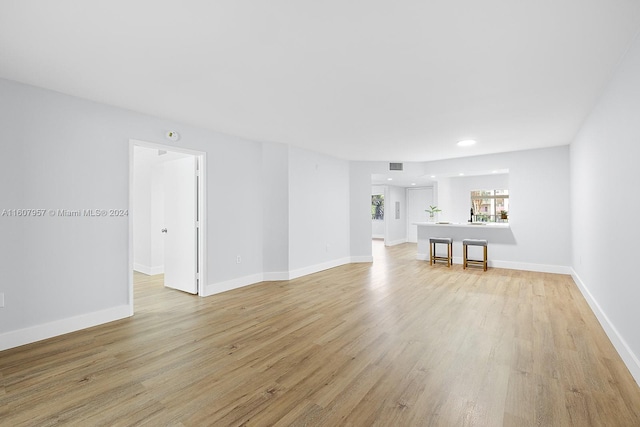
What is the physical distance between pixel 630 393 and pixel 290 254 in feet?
14.6

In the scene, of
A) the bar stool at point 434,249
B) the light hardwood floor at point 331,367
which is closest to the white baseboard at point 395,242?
the bar stool at point 434,249

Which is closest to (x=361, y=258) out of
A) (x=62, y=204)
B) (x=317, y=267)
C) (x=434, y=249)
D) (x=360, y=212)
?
(x=360, y=212)

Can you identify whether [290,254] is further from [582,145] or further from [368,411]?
[582,145]

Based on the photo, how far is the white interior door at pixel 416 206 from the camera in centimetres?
1154

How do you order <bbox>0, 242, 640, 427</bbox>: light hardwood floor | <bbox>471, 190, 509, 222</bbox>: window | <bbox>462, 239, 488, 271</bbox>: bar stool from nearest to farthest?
<bbox>0, 242, 640, 427</bbox>: light hardwood floor < <bbox>462, 239, 488, 271</bbox>: bar stool < <bbox>471, 190, 509, 222</bbox>: window

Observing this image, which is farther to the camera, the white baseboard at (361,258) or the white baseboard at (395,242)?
the white baseboard at (395,242)

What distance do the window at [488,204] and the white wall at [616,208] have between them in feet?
16.8

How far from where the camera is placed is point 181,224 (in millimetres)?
4836

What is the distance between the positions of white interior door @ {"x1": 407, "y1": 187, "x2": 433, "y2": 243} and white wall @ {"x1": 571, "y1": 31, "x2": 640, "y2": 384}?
7.46 meters

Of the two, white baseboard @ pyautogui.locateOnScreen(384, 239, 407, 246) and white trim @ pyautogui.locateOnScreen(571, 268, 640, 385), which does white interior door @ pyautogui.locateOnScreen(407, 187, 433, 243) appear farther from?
white trim @ pyautogui.locateOnScreen(571, 268, 640, 385)

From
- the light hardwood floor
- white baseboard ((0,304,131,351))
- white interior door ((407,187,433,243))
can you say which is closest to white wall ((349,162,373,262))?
the light hardwood floor

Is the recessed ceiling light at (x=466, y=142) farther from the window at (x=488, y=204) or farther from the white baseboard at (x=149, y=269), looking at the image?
the white baseboard at (x=149, y=269)

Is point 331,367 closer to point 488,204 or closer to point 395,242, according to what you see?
point 488,204

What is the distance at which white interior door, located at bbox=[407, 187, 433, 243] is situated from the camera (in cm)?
1154
